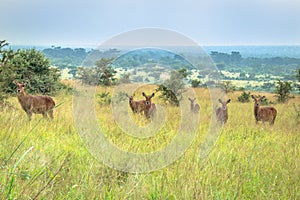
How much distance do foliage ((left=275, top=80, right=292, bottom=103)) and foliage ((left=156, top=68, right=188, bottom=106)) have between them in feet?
25.4

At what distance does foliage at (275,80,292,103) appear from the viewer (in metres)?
19.2

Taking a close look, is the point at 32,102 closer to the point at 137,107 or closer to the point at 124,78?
the point at 124,78

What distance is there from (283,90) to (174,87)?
9151 mm

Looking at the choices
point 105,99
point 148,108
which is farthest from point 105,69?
point 148,108

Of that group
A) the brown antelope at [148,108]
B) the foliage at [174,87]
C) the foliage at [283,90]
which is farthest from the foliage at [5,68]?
the foliage at [283,90]

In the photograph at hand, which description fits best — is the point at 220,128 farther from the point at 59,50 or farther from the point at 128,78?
the point at 59,50

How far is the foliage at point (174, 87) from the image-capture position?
1145 cm

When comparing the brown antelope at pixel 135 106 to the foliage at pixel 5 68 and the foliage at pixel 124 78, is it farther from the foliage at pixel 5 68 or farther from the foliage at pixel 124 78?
the foliage at pixel 5 68

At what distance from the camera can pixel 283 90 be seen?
764 inches

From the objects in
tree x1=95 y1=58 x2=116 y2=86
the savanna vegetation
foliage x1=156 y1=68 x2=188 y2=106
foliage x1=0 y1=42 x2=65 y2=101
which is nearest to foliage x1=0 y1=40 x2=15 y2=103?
the savanna vegetation

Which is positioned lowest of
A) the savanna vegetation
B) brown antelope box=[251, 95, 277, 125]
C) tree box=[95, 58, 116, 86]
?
brown antelope box=[251, 95, 277, 125]

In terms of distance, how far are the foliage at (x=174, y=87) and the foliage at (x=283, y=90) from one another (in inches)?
305

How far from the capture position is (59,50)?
43375 mm

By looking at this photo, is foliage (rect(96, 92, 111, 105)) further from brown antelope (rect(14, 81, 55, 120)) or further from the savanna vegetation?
the savanna vegetation
